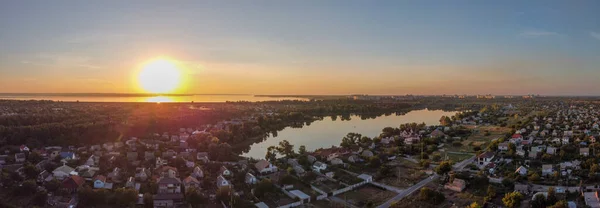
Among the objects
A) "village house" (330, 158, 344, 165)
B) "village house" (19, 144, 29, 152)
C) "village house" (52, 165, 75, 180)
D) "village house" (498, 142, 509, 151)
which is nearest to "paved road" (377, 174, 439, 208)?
"village house" (330, 158, 344, 165)

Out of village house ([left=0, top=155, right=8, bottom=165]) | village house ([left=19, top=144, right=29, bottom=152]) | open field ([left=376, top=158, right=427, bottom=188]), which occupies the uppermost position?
village house ([left=19, top=144, right=29, bottom=152])

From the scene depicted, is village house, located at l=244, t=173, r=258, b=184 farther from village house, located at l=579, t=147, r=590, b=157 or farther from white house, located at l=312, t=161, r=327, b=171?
village house, located at l=579, t=147, r=590, b=157

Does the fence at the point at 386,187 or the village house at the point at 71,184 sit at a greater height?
the village house at the point at 71,184

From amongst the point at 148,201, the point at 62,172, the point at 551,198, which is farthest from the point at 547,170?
the point at 62,172

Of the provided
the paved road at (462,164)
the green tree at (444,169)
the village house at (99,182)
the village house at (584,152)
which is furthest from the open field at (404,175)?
the village house at (99,182)

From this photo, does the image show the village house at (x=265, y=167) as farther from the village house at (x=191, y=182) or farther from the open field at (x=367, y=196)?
the open field at (x=367, y=196)

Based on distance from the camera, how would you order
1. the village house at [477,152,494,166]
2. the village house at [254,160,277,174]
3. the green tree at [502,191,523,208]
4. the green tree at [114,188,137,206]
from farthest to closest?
the village house at [477,152,494,166]
the village house at [254,160,277,174]
the green tree at [114,188,137,206]
the green tree at [502,191,523,208]

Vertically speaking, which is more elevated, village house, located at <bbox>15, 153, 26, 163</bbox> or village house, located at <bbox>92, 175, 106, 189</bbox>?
village house, located at <bbox>15, 153, 26, 163</bbox>
